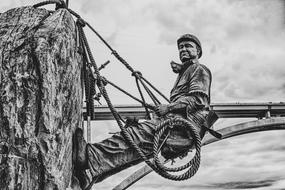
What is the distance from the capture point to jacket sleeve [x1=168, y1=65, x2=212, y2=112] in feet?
13.1

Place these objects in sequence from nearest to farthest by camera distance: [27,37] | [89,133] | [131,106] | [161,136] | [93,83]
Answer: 1. [27,37]
2. [161,136]
3. [93,83]
4. [89,133]
5. [131,106]

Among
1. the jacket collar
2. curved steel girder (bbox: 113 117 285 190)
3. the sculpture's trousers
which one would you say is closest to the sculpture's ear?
the jacket collar

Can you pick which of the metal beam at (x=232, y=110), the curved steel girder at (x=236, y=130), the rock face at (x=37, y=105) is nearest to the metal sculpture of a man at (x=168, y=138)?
the rock face at (x=37, y=105)

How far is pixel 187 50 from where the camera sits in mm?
4508

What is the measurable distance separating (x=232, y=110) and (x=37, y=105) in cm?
1051

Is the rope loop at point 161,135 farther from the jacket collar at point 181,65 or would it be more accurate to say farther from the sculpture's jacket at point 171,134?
the jacket collar at point 181,65

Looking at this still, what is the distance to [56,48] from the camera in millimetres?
3520

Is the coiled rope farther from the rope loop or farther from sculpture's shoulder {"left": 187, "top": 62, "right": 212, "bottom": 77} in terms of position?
sculpture's shoulder {"left": 187, "top": 62, "right": 212, "bottom": 77}

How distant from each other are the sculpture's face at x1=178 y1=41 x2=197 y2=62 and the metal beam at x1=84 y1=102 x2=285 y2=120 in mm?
8217

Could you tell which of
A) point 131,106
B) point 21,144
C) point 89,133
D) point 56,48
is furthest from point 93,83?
point 131,106

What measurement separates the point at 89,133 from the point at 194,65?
6.72 meters

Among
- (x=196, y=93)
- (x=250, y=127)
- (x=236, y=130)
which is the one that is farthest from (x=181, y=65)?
(x=250, y=127)

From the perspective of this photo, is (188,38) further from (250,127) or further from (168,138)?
(250,127)

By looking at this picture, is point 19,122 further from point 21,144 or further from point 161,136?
point 161,136
